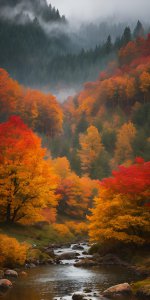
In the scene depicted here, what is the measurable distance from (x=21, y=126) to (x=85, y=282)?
31.4 metres

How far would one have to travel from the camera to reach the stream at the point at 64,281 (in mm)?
28266

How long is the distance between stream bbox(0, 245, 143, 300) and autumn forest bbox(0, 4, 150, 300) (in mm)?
3110

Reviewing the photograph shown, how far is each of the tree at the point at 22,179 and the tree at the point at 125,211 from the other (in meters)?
9.15

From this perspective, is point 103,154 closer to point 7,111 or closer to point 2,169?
point 7,111

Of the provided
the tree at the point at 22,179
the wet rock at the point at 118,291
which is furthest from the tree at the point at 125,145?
the wet rock at the point at 118,291

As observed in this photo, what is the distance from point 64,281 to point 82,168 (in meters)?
80.3

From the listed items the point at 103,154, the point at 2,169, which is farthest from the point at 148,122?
the point at 2,169

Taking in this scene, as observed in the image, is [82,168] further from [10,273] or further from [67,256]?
[10,273]

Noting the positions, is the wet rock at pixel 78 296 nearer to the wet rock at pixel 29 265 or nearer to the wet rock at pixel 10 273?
the wet rock at pixel 10 273

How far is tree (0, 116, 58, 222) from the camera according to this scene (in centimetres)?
5109

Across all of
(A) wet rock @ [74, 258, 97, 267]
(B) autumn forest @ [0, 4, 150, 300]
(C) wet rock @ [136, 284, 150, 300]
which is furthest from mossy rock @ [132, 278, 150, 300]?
(A) wet rock @ [74, 258, 97, 267]

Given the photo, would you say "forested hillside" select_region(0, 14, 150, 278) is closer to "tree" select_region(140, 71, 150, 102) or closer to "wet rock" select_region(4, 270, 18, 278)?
"tree" select_region(140, 71, 150, 102)

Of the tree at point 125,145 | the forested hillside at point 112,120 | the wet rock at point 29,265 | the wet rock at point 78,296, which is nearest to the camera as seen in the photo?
the wet rock at point 78,296

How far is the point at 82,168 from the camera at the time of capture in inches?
4473
